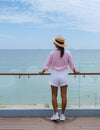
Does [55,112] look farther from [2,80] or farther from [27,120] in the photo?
[2,80]

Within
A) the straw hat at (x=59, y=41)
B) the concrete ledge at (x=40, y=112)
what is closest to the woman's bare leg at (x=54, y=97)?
the concrete ledge at (x=40, y=112)

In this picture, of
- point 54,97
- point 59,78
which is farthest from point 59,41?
→ point 54,97

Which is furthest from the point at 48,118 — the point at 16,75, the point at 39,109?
the point at 16,75

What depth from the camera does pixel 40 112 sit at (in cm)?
557

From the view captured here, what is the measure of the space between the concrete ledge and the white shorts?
546mm

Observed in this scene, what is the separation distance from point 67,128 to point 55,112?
478mm

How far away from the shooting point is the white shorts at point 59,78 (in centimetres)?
522

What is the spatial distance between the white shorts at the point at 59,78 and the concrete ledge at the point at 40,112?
546mm

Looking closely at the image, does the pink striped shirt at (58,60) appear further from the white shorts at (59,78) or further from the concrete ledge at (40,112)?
the concrete ledge at (40,112)

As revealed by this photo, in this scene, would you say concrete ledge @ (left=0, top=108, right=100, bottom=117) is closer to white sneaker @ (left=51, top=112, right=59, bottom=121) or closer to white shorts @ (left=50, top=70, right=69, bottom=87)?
white sneaker @ (left=51, top=112, right=59, bottom=121)

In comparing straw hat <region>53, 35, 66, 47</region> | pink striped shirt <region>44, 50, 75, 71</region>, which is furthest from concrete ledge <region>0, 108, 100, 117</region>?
straw hat <region>53, 35, 66, 47</region>

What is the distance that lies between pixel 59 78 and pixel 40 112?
701 mm

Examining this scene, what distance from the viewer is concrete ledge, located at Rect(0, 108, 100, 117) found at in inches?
218

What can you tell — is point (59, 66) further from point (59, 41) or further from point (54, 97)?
point (54, 97)
